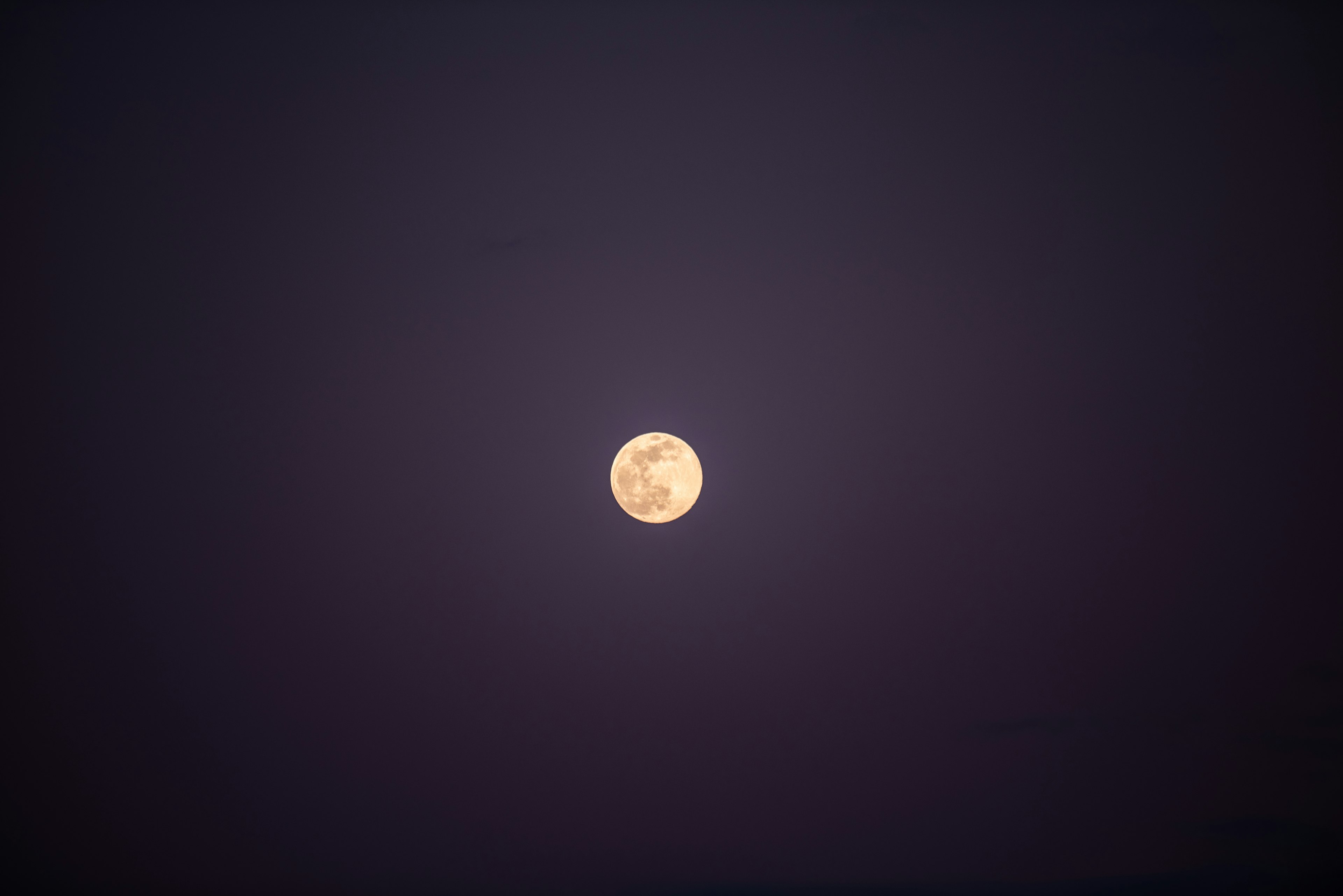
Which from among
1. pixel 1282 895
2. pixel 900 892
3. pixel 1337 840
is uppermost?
pixel 1337 840

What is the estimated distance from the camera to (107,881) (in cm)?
701

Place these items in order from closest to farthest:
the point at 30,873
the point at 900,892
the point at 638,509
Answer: the point at 638,509 < the point at 30,873 < the point at 900,892

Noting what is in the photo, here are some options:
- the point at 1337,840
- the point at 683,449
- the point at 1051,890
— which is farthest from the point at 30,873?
the point at 1337,840

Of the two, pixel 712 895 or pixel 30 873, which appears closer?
pixel 30 873

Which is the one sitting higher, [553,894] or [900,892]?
[900,892]

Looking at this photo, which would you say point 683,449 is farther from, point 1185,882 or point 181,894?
point 1185,882

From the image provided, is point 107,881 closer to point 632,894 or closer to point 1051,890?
point 632,894

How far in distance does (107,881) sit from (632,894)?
714cm

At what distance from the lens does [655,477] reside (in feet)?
19.8

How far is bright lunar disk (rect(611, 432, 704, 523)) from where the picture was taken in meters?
6.05

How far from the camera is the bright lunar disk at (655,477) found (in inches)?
238

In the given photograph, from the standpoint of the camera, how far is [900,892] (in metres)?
7.68

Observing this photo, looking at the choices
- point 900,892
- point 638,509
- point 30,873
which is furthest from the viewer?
point 900,892

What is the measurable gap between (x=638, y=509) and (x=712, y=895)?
6.26 m
